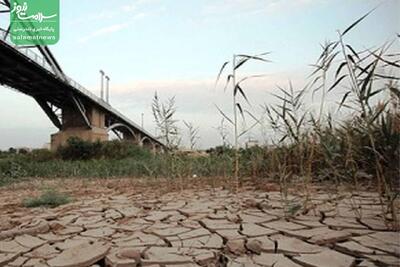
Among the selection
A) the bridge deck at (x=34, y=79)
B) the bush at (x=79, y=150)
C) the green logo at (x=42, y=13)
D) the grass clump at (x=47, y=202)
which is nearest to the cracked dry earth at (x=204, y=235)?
the grass clump at (x=47, y=202)

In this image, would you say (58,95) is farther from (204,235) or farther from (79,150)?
(204,235)

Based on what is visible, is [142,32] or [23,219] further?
[142,32]

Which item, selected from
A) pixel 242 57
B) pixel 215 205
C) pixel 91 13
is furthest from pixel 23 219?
pixel 242 57

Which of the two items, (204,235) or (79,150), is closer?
(204,235)

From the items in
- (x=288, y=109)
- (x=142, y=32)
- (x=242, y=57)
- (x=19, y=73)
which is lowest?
(x=288, y=109)

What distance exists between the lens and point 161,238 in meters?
2.04

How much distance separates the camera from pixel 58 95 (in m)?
19.7

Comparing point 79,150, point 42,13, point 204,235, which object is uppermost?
point 42,13

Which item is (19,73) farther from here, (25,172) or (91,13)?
(91,13)

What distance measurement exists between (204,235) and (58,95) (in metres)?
19.3

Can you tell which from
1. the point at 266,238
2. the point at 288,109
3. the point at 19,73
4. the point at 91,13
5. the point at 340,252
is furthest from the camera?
the point at 19,73

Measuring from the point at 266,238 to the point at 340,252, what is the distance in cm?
37

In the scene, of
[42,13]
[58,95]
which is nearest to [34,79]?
[58,95]

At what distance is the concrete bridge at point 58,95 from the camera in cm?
1454
